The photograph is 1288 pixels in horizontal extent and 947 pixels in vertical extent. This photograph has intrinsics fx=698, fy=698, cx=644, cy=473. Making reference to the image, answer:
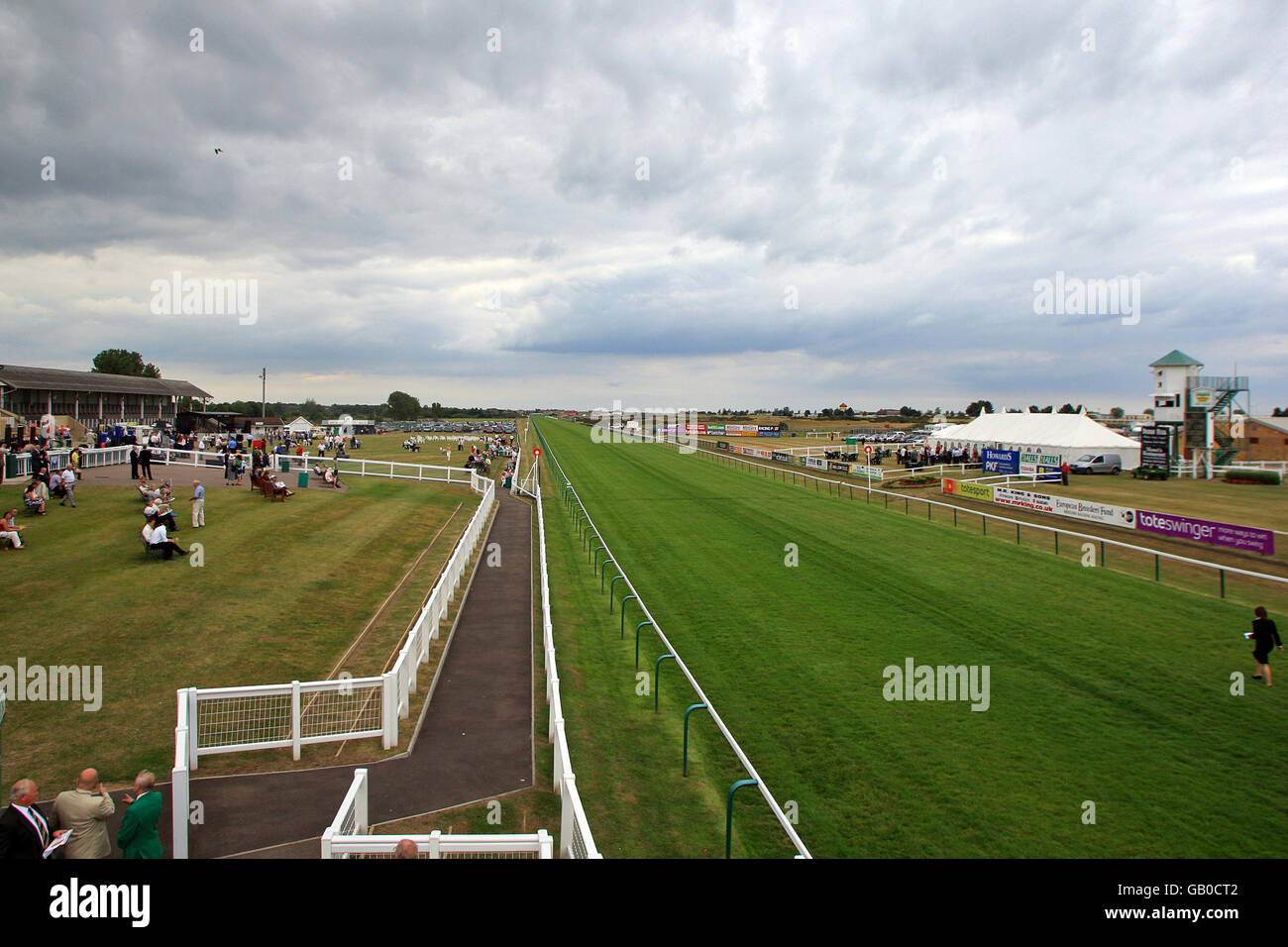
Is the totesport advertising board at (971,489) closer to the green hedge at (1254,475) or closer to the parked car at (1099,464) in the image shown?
the parked car at (1099,464)

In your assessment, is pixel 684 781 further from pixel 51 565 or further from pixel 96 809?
pixel 51 565

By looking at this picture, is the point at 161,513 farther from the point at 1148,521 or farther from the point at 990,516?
the point at 1148,521

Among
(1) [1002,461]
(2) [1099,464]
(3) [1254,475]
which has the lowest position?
(3) [1254,475]

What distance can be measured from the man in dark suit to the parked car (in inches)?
2225

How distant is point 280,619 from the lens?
1543cm

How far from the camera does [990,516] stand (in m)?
30.9

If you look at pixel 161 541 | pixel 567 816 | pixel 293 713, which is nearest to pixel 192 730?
pixel 293 713

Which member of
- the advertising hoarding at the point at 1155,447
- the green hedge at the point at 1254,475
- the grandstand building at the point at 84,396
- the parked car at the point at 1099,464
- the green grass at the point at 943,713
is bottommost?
the green grass at the point at 943,713

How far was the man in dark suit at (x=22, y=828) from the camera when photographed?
566 centimetres

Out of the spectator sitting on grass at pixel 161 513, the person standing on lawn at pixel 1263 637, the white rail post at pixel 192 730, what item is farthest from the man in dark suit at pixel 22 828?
the person standing on lawn at pixel 1263 637

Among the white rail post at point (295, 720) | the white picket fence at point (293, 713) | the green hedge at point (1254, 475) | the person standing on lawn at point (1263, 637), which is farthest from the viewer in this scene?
the green hedge at point (1254, 475)

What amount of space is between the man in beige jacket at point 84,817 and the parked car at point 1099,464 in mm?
56065

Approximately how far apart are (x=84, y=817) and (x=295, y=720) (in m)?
3.75

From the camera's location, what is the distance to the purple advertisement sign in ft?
75.2
